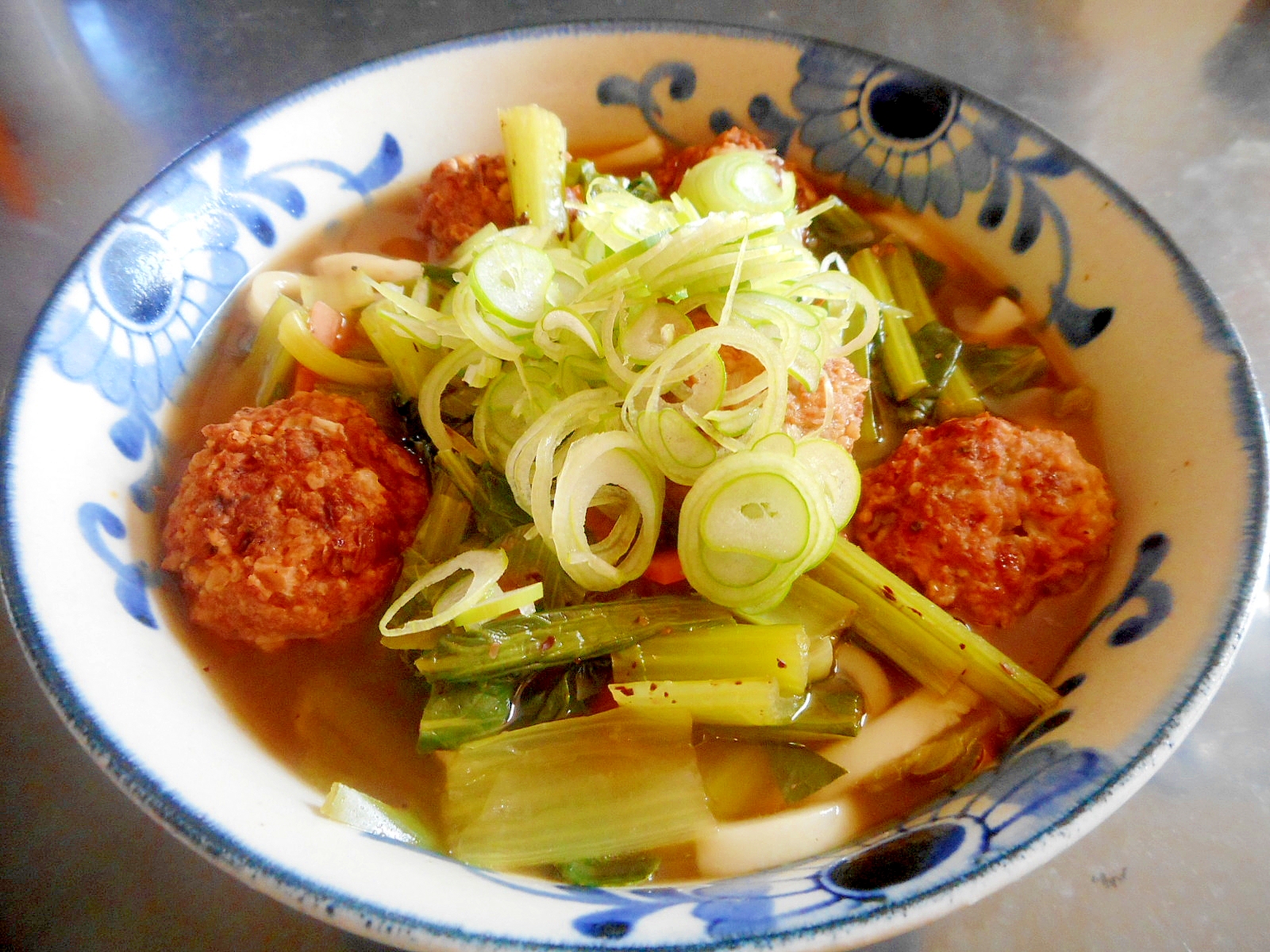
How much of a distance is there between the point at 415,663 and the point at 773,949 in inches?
34.3

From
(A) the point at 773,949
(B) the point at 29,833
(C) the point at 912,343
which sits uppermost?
(C) the point at 912,343

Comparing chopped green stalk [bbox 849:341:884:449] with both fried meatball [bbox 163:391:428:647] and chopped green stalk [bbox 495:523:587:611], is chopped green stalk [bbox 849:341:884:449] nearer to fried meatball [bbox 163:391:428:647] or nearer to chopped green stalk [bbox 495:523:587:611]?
chopped green stalk [bbox 495:523:587:611]

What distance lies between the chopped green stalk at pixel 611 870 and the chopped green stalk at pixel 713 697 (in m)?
0.26

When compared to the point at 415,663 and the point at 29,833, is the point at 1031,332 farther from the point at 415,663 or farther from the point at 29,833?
the point at 29,833

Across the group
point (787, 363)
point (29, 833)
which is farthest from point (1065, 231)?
point (29, 833)

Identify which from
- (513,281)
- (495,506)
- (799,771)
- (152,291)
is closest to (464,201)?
(513,281)

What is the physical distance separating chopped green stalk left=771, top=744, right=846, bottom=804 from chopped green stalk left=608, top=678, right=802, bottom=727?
104 mm

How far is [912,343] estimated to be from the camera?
2.13 meters

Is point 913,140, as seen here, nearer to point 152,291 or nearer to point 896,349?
point 896,349

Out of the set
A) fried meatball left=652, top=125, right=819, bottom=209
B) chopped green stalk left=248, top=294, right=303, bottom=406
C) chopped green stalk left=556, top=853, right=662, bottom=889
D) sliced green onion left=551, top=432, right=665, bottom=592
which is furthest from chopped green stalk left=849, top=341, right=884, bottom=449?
chopped green stalk left=248, top=294, right=303, bottom=406

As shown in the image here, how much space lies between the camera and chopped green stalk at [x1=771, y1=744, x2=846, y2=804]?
5.17 ft

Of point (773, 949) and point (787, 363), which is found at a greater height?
point (787, 363)

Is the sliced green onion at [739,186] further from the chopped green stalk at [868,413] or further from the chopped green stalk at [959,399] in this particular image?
the chopped green stalk at [959,399]

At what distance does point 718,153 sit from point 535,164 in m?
0.50
